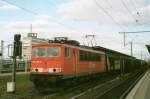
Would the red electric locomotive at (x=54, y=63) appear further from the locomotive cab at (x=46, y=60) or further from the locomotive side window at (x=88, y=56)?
the locomotive side window at (x=88, y=56)

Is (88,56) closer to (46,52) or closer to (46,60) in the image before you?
(46,52)

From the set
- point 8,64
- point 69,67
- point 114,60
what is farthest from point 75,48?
point 8,64

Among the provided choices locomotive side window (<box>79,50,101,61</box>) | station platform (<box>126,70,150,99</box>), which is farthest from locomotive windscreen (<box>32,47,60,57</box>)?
station platform (<box>126,70,150,99</box>)

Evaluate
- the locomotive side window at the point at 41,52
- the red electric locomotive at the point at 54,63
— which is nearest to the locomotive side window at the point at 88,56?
the red electric locomotive at the point at 54,63

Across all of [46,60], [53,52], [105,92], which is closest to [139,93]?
[105,92]

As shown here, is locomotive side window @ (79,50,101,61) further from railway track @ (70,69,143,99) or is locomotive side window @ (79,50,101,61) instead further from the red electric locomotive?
railway track @ (70,69,143,99)

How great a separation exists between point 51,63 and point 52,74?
0.80 m

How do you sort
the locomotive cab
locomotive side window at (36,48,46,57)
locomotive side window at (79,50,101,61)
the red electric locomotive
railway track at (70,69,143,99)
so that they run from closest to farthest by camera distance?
railway track at (70,69,143,99)
the red electric locomotive
the locomotive cab
locomotive side window at (36,48,46,57)
locomotive side window at (79,50,101,61)

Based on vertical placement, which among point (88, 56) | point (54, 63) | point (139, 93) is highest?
point (88, 56)

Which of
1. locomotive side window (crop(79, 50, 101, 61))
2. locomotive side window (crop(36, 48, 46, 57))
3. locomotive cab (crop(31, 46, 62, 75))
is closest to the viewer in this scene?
locomotive cab (crop(31, 46, 62, 75))

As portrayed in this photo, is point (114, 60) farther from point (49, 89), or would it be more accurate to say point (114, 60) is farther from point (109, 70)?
point (49, 89)

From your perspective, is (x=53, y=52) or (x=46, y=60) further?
(x=53, y=52)

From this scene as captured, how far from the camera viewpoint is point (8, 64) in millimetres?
59656

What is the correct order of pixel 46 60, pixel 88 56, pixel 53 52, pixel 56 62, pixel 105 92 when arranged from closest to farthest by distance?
pixel 56 62 → pixel 46 60 → pixel 53 52 → pixel 105 92 → pixel 88 56
